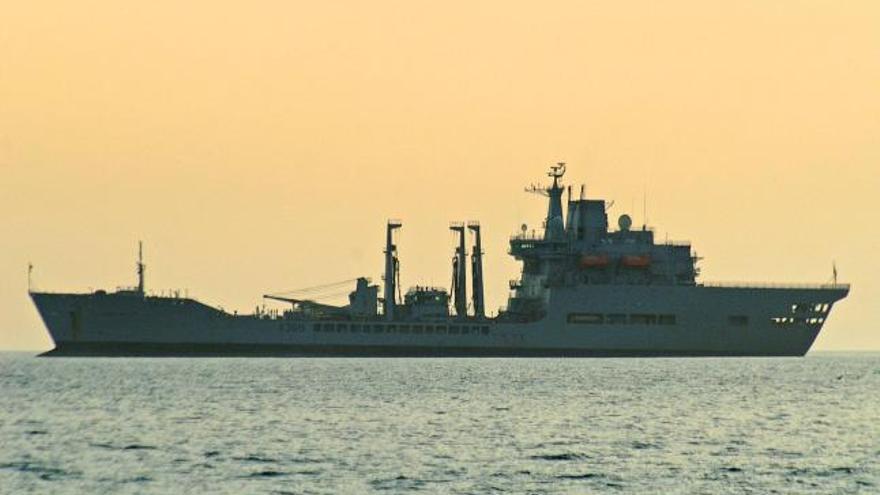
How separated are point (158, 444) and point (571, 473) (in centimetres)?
1447

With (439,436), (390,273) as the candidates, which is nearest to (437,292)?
(390,273)

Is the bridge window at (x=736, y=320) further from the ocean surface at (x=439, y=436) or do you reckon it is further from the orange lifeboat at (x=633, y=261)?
the ocean surface at (x=439, y=436)

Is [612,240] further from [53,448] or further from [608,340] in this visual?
[53,448]

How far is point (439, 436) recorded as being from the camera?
55500 millimetres

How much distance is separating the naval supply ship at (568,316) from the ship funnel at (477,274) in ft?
10.0

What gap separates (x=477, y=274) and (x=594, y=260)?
11.9 m

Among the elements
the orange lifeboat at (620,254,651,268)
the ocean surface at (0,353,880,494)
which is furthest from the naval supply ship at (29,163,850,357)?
the ocean surface at (0,353,880,494)

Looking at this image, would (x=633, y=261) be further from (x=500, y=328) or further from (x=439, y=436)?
(x=439, y=436)

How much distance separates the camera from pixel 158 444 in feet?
174

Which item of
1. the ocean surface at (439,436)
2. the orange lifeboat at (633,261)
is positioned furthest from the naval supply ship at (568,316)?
the ocean surface at (439,436)

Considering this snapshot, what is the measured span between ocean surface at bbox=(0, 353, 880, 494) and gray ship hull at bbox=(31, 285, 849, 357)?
75.1ft

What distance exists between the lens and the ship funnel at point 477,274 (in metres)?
127

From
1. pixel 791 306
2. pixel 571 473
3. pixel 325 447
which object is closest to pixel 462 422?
pixel 325 447

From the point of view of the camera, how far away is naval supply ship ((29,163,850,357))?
391 ft
